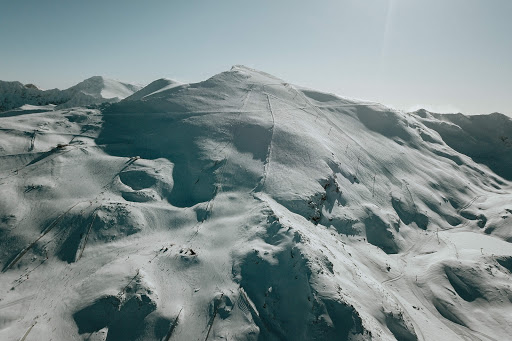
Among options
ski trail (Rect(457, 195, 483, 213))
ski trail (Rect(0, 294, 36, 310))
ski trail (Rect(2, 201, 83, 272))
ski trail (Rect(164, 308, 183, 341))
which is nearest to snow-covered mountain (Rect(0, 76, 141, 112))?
ski trail (Rect(2, 201, 83, 272))

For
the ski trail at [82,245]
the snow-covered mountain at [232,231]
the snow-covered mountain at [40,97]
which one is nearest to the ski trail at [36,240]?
the snow-covered mountain at [232,231]

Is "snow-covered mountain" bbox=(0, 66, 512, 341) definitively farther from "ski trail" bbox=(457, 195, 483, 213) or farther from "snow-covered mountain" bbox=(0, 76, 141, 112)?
"snow-covered mountain" bbox=(0, 76, 141, 112)

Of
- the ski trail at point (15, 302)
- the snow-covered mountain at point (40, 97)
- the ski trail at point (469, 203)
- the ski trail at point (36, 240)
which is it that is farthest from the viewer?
the snow-covered mountain at point (40, 97)

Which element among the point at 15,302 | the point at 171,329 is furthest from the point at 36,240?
the point at 171,329

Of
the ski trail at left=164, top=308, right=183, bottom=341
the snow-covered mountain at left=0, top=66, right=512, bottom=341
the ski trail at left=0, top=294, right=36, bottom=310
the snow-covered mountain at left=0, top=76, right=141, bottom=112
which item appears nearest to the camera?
the ski trail at left=164, top=308, right=183, bottom=341

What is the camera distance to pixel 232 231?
61.6ft

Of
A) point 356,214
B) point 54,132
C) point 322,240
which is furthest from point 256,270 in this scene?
point 54,132

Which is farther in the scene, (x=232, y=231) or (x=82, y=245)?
(x=232, y=231)

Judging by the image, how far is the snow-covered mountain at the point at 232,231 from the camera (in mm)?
13836

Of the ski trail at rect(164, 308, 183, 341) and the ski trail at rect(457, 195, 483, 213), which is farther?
the ski trail at rect(457, 195, 483, 213)

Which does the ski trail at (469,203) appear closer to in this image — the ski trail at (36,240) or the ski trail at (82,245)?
the ski trail at (82,245)

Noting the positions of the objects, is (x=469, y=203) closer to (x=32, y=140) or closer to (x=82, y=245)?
(x=82, y=245)

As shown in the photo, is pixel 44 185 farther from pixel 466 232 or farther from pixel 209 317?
pixel 466 232

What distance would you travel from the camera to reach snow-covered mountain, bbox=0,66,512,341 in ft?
45.4
